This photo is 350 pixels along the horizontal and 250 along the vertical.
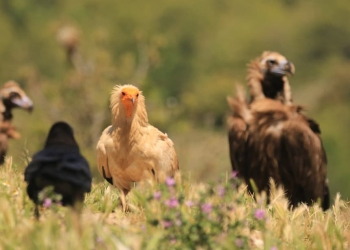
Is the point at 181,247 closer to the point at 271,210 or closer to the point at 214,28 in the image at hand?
the point at 271,210

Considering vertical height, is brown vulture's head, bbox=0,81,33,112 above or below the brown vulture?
above

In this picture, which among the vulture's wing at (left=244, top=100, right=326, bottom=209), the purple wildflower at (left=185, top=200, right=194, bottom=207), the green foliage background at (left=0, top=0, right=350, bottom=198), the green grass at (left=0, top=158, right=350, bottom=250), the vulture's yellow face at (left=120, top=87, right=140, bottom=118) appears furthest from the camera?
the green foliage background at (left=0, top=0, right=350, bottom=198)

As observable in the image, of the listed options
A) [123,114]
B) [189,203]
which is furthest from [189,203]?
[123,114]

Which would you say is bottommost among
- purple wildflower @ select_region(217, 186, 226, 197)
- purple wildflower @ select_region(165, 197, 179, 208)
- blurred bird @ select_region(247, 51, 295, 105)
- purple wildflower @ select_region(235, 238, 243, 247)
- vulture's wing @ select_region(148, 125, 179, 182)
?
purple wildflower @ select_region(235, 238, 243, 247)

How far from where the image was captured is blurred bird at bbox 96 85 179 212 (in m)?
8.42

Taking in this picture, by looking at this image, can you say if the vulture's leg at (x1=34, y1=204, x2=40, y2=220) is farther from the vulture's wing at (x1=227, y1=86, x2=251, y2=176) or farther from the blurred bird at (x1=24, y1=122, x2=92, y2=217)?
the vulture's wing at (x1=227, y1=86, x2=251, y2=176)

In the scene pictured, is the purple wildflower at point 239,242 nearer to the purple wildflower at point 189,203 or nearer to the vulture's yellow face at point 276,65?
the purple wildflower at point 189,203

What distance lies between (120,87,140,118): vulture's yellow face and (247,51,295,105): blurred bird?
3660mm

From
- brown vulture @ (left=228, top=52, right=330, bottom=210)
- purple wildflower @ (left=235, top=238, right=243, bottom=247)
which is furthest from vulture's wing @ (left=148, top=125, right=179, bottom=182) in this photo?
brown vulture @ (left=228, top=52, right=330, bottom=210)

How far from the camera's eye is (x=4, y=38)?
104500mm

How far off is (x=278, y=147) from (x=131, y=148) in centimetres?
332

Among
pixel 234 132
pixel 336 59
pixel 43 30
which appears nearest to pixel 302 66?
pixel 336 59

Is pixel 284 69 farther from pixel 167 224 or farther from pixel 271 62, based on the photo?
pixel 167 224

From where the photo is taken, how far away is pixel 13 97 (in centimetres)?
1529
